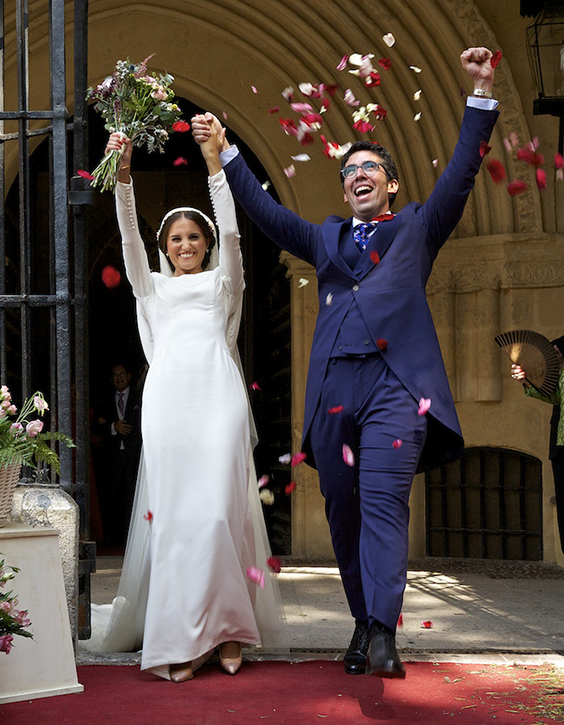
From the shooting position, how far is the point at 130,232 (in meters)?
4.48

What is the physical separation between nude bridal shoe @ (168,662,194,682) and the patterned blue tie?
5.84ft

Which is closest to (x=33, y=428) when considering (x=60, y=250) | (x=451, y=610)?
(x=60, y=250)

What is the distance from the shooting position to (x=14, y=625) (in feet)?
11.5

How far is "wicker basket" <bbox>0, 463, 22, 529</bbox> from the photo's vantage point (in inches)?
159

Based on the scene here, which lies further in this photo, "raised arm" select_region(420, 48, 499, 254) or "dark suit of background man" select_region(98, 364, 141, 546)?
"dark suit of background man" select_region(98, 364, 141, 546)

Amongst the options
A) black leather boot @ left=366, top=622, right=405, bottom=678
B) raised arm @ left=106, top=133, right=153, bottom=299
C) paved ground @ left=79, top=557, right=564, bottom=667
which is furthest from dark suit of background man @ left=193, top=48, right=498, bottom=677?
paved ground @ left=79, top=557, right=564, bottom=667

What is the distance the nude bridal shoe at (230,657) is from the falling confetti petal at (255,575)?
0.30 m

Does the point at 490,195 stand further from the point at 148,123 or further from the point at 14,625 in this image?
the point at 14,625

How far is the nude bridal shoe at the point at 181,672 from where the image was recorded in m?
4.03

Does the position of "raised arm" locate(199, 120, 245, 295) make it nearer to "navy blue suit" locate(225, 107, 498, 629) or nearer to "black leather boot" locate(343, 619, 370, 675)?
"navy blue suit" locate(225, 107, 498, 629)

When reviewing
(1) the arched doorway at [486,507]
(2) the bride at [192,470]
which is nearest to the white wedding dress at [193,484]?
(2) the bride at [192,470]

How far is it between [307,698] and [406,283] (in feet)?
5.04

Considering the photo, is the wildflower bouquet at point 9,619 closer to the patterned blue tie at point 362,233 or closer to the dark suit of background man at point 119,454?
the patterned blue tie at point 362,233

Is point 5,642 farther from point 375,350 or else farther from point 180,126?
point 180,126
